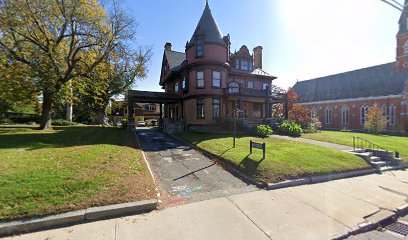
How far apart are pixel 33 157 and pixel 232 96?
55.8 ft

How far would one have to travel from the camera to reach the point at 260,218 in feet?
15.1

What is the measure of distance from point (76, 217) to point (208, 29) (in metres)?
21.1

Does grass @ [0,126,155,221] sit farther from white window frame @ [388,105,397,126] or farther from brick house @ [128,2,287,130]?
white window frame @ [388,105,397,126]

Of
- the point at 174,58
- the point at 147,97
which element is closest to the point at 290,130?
the point at 147,97

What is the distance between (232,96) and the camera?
20984 millimetres

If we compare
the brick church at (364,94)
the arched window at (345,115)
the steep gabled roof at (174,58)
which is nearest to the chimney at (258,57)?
A: the steep gabled roof at (174,58)

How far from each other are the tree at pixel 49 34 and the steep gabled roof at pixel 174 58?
32.6ft

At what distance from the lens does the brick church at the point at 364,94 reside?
30656 mm

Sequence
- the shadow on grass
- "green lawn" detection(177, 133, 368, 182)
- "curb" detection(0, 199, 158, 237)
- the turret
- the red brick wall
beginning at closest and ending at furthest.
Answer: "curb" detection(0, 199, 158, 237) < "green lawn" detection(177, 133, 368, 182) < the shadow on grass < the turret < the red brick wall

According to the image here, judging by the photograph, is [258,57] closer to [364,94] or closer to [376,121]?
[376,121]

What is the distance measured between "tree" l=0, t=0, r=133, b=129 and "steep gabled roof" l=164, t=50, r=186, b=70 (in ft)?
32.6

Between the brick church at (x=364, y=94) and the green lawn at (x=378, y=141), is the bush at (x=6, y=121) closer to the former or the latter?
the green lawn at (x=378, y=141)

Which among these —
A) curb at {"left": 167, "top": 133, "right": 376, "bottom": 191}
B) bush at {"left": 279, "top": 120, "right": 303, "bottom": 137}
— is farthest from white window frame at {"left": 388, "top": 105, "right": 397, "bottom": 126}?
curb at {"left": 167, "top": 133, "right": 376, "bottom": 191}

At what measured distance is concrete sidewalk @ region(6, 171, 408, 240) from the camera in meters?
3.93
